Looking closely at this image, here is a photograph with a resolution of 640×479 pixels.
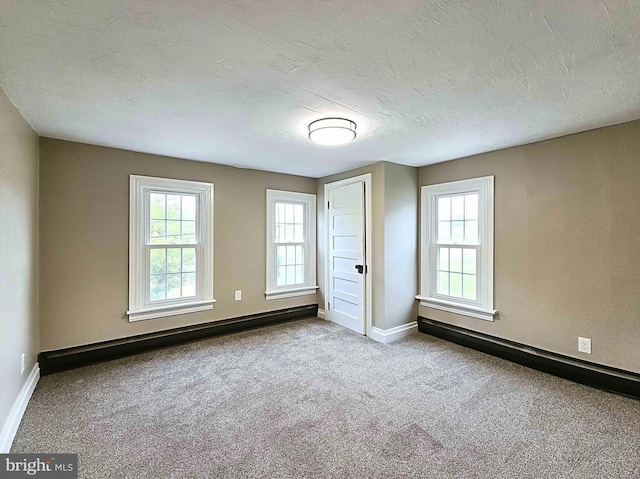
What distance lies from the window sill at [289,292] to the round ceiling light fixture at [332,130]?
2597 mm

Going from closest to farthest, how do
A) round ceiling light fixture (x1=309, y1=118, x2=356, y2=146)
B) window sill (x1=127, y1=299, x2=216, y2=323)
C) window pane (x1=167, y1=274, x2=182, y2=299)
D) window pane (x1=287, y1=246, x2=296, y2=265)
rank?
round ceiling light fixture (x1=309, y1=118, x2=356, y2=146), window sill (x1=127, y1=299, x2=216, y2=323), window pane (x1=167, y1=274, x2=182, y2=299), window pane (x1=287, y1=246, x2=296, y2=265)

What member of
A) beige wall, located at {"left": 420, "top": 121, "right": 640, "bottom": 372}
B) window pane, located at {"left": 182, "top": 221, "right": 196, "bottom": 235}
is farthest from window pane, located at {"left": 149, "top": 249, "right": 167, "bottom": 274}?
beige wall, located at {"left": 420, "top": 121, "right": 640, "bottom": 372}

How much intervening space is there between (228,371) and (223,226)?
1915mm

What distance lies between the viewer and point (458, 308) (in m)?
3.81

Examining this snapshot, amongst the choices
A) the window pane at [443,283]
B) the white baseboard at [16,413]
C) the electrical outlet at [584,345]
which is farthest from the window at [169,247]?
the electrical outlet at [584,345]

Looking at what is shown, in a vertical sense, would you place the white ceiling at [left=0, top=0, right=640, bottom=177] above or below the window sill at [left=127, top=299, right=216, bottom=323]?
above

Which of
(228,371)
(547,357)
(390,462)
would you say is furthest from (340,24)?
(547,357)

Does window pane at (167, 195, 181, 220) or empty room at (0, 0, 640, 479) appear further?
window pane at (167, 195, 181, 220)

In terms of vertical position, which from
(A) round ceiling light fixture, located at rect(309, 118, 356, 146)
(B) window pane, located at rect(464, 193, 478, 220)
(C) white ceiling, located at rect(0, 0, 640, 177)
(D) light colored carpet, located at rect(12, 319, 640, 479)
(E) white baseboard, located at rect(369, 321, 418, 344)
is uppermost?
(C) white ceiling, located at rect(0, 0, 640, 177)

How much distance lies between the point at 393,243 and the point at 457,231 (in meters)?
0.81

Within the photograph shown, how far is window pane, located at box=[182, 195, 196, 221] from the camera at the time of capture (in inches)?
A: 153

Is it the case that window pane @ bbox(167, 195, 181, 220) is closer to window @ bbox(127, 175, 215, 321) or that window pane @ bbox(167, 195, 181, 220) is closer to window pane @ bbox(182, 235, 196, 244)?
window @ bbox(127, 175, 215, 321)

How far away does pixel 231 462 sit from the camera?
5.90 ft

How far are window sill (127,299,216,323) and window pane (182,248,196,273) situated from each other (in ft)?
1.40
